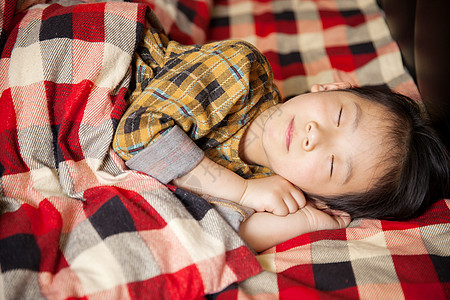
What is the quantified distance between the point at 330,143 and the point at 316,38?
0.74 meters

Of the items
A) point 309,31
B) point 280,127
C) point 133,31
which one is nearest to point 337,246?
point 280,127

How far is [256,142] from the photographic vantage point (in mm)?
1099

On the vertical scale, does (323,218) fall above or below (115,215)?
below

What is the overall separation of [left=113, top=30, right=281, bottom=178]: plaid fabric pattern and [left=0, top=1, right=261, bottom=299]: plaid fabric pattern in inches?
2.3

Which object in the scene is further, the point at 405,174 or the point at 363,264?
the point at 405,174

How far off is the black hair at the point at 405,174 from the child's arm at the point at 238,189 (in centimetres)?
12

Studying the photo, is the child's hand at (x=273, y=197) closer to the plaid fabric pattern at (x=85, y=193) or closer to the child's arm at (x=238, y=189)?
the child's arm at (x=238, y=189)

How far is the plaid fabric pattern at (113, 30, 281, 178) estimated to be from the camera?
90 cm

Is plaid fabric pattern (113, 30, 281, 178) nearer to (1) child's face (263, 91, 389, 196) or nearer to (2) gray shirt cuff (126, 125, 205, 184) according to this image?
(2) gray shirt cuff (126, 125, 205, 184)

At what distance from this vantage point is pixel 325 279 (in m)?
0.79

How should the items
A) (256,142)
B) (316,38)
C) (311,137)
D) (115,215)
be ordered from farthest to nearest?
(316,38)
(256,142)
(311,137)
(115,215)

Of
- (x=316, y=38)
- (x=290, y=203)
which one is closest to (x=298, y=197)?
(x=290, y=203)

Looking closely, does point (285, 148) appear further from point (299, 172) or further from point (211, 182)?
point (211, 182)

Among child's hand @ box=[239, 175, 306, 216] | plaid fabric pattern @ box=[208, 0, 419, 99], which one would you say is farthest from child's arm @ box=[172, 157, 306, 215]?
plaid fabric pattern @ box=[208, 0, 419, 99]
